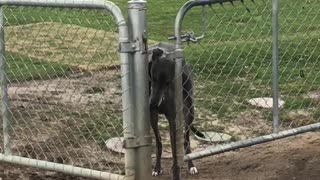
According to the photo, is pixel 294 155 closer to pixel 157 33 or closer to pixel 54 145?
pixel 54 145

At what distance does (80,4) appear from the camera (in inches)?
183

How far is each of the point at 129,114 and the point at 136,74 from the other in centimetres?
25

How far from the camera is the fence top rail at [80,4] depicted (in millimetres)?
4473

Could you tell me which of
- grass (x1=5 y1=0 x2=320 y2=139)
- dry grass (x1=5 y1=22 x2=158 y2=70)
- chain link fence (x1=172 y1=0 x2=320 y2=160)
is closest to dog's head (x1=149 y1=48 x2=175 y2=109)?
chain link fence (x1=172 y1=0 x2=320 y2=160)

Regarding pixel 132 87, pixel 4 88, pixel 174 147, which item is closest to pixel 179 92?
pixel 174 147

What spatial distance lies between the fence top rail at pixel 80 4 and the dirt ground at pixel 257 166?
6.42ft

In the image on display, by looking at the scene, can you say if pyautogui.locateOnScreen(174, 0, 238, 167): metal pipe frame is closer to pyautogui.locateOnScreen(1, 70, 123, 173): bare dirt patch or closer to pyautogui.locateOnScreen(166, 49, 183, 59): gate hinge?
pyautogui.locateOnScreen(166, 49, 183, 59): gate hinge

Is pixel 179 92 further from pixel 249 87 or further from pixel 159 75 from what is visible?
pixel 249 87

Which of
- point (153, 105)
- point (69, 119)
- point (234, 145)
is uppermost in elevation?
point (153, 105)

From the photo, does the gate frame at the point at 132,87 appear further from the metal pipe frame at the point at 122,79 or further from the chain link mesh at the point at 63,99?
the chain link mesh at the point at 63,99

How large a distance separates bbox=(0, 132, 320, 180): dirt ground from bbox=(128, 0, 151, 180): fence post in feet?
6.39

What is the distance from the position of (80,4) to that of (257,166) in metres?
2.70

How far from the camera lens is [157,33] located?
1519cm

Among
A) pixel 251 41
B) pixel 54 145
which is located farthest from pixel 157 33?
pixel 54 145
